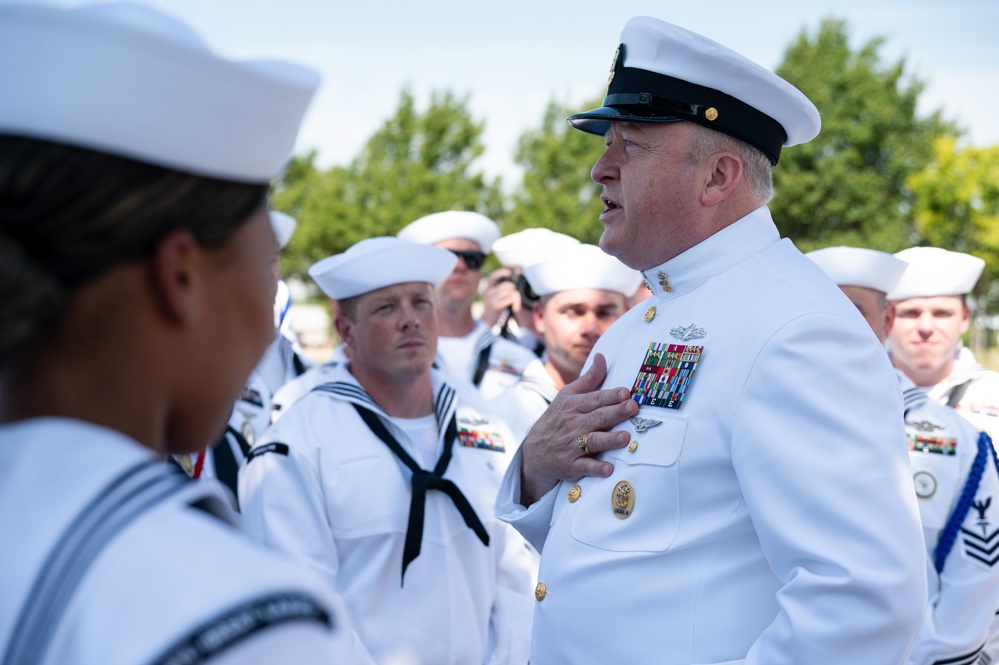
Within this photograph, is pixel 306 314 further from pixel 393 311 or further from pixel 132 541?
pixel 132 541

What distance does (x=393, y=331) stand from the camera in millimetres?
4574

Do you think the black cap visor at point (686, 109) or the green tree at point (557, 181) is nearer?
the black cap visor at point (686, 109)

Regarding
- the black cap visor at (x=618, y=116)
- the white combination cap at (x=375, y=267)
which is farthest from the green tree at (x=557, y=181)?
the black cap visor at (x=618, y=116)

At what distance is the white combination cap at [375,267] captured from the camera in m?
4.71

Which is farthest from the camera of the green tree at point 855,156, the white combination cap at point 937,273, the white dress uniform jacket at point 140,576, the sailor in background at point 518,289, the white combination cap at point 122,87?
the green tree at point 855,156

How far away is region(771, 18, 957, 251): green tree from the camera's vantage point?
33.0 meters

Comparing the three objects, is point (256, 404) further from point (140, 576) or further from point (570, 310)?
point (140, 576)

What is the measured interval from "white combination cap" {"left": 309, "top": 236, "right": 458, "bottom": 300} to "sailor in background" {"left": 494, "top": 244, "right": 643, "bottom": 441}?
1.21m

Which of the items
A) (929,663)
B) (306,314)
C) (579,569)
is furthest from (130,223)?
(306,314)

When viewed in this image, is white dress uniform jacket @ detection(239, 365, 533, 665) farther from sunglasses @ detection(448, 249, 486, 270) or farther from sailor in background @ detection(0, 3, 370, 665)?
sunglasses @ detection(448, 249, 486, 270)

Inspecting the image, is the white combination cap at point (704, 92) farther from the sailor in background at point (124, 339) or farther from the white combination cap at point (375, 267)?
the white combination cap at point (375, 267)

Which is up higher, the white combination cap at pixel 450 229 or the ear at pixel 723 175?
the ear at pixel 723 175

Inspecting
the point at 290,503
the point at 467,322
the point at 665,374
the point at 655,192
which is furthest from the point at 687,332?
the point at 467,322

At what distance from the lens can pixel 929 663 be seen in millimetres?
4168
